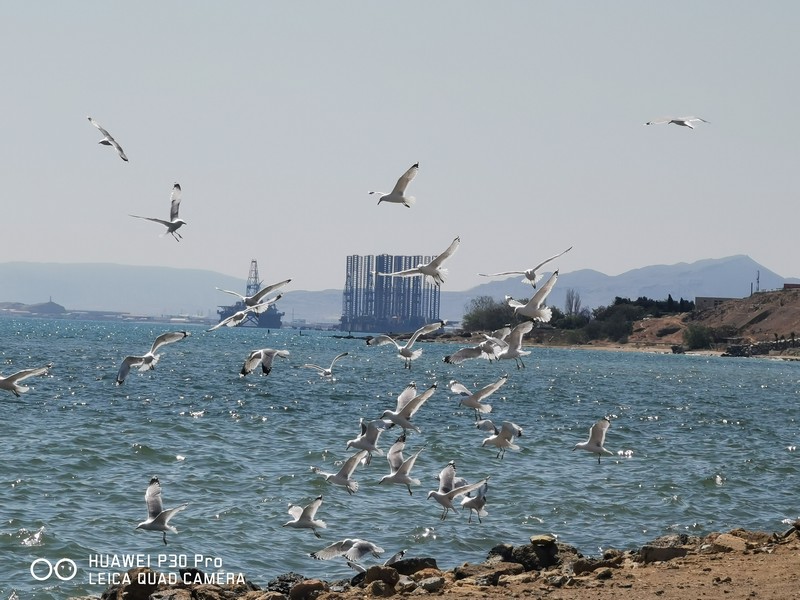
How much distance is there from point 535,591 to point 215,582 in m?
4.33

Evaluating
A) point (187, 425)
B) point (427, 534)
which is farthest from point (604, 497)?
point (187, 425)

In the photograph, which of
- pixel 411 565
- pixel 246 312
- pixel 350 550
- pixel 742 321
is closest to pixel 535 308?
pixel 246 312

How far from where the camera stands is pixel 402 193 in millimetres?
19047

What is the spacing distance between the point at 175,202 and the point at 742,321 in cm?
15578

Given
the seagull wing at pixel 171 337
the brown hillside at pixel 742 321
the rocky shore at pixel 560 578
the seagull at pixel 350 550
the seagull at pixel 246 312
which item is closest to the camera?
the rocky shore at pixel 560 578

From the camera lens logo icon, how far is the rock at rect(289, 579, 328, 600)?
371 cm

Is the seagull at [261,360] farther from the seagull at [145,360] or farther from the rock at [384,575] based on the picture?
the rock at [384,575]

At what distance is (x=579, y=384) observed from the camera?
6775cm

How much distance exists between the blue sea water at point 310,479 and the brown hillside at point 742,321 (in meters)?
115

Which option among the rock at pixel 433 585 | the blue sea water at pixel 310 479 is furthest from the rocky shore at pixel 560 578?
the blue sea water at pixel 310 479

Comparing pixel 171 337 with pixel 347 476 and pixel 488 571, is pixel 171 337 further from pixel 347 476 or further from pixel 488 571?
pixel 488 571

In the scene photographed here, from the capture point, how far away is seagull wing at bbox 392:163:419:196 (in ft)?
60.3

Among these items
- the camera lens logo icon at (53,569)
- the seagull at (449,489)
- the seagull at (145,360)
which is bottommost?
the camera lens logo icon at (53,569)

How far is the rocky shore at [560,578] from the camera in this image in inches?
499
